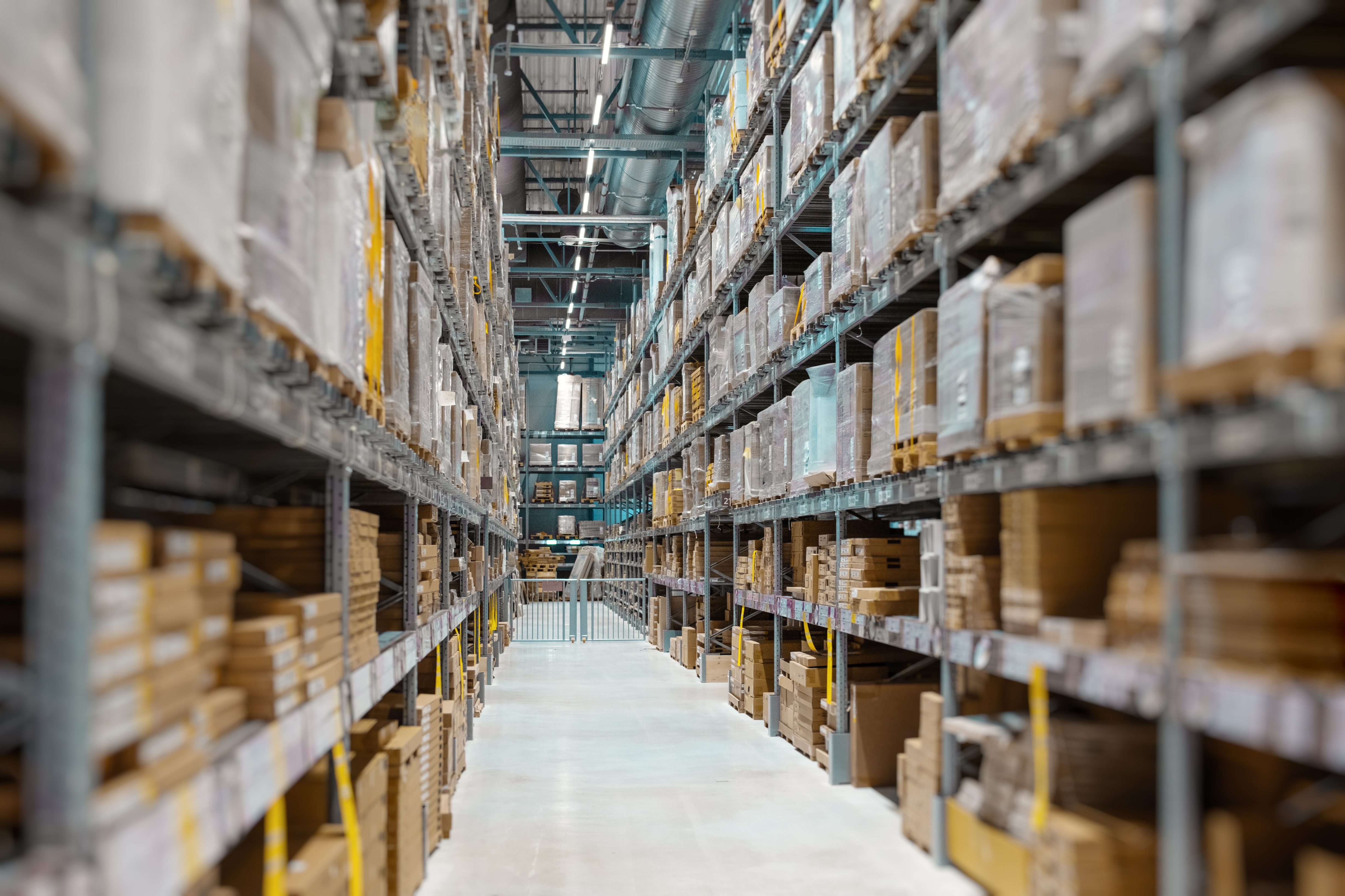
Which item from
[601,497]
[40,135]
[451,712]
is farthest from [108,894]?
[601,497]

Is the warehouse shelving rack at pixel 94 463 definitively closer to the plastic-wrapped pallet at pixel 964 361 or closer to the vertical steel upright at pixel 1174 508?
the vertical steel upright at pixel 1174 508

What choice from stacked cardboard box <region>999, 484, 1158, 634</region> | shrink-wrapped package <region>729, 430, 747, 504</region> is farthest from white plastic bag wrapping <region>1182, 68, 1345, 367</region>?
shrink-wrapped package <region>729, 430, 747, 504</region>

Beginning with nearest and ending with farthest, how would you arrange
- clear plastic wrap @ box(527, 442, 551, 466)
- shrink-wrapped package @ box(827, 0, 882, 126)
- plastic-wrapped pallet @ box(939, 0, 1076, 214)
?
plastic-wrapped pallet @ box(939, 0, 1076, 214)
shrink-wrapped package @ box(827, 0, 882, 126)
clear plastic wrap @ box(527, 442, 551, 466)

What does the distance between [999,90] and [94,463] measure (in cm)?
367

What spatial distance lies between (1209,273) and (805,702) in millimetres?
5907

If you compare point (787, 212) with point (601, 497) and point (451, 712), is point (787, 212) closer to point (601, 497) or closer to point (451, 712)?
point (451, 712)

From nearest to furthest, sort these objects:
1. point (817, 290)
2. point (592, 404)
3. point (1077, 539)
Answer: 1. point (1077, 539)
2. point (817, 290)
3. point (592, 404)

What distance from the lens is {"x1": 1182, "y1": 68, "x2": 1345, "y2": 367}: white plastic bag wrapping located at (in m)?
2.44

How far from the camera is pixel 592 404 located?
105ft

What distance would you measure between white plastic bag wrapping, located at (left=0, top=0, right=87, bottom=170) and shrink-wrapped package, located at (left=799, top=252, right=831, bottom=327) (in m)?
5.85

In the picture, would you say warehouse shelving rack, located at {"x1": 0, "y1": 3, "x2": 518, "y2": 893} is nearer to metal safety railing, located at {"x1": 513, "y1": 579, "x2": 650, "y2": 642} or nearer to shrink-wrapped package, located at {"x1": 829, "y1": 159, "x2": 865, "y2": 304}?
shrink-wrapped package, located at {"x1": 829, "y1": 159, "x2": 865, "y2": 304}

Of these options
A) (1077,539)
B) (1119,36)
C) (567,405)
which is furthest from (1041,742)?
(567,405)

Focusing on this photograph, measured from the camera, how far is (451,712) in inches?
266

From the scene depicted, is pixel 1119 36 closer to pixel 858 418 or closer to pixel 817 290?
pixel 858 418
